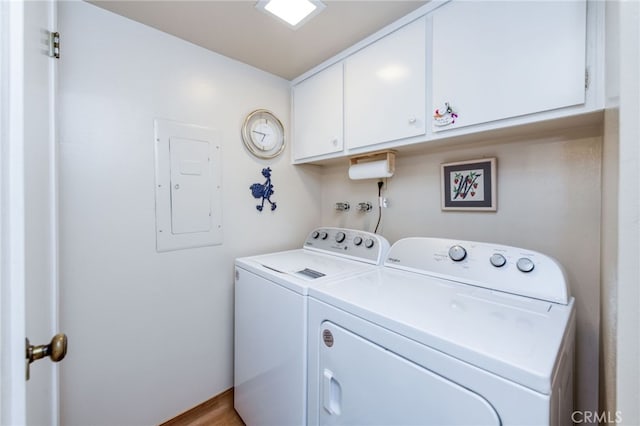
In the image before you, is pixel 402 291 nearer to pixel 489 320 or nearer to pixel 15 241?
pixel 489 320

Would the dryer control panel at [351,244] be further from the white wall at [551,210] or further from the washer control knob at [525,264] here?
the washer control knob at [525,264]

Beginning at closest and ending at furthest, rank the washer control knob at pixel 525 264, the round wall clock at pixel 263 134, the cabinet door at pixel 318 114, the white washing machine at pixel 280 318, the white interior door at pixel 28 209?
the white interior door at pixel 28 209 → the washer control knob at pixel 525 264 → the white washing machine at pixel 280 318 → the cabinet door at pixel 318 114 → the round wall clock at pixel 263 134

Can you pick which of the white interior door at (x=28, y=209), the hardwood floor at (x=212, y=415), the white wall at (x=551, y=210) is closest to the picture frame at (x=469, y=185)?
the white wall at (x=551, y=210)

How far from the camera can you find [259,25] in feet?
4.71

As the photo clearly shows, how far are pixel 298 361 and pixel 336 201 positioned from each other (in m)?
1.34

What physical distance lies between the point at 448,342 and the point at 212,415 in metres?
1.70

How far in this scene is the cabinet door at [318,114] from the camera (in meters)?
1.72

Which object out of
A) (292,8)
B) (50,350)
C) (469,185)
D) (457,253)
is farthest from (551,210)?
(50,350)

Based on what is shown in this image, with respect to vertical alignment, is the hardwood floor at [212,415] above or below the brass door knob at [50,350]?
below

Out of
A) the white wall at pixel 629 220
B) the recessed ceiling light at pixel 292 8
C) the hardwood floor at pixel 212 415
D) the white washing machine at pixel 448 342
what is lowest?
the hardwood floor at pixel 212 415

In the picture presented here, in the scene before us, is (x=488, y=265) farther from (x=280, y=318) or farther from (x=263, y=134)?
(x=263, y=134)

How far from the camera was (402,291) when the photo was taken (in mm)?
1096

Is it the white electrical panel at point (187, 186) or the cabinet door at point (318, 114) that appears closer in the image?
the white electrical panel at point (187, 186)

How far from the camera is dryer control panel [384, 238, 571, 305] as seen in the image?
990mm
